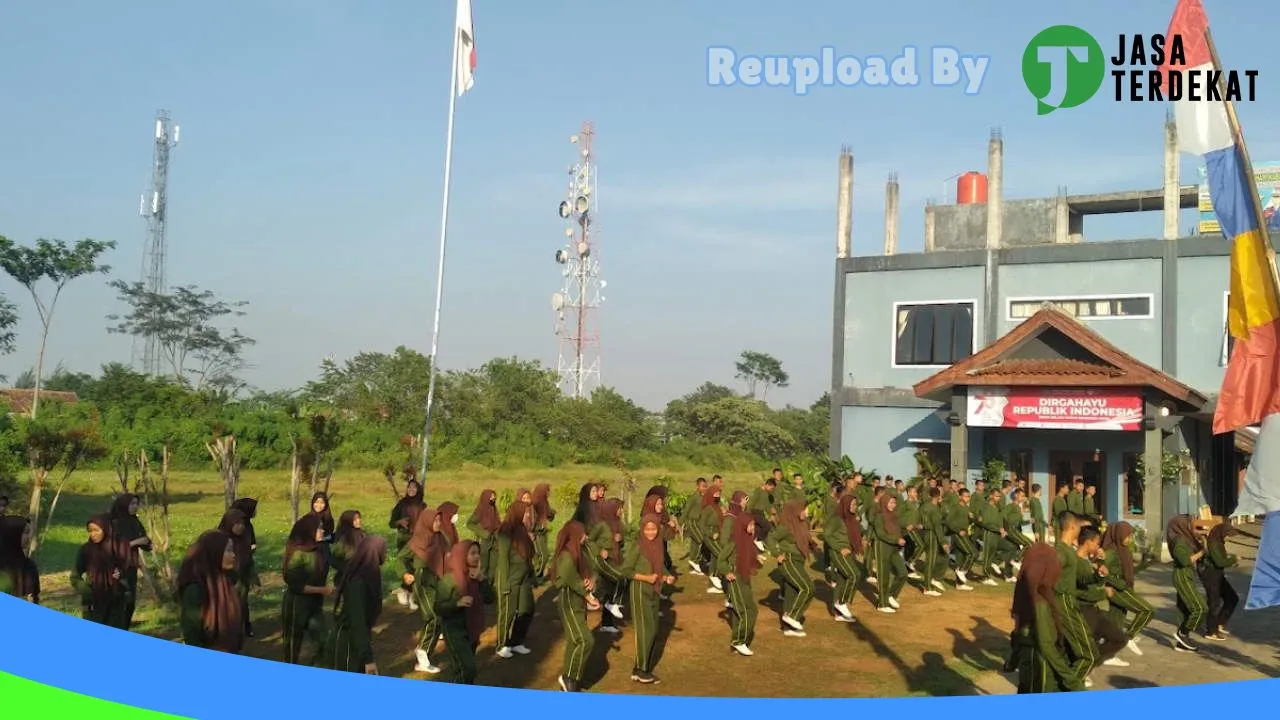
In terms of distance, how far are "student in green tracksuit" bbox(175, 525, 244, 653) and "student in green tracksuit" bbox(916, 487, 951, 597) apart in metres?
10.4

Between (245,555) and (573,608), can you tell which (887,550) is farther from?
(245,555)

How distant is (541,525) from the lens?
1434 cm

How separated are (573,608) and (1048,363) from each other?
14.7m

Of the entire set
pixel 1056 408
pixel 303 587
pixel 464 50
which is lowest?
pixel 303 587

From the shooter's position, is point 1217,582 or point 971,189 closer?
point 1217,582

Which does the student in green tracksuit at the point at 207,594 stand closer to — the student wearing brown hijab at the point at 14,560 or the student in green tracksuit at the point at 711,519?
the student wearing brown hijab at the point at 14,560

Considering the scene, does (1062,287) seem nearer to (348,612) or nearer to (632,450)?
(348,612)

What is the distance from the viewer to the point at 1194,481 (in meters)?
23.4

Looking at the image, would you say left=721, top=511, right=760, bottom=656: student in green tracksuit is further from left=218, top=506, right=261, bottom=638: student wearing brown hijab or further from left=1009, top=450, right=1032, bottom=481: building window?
left=1009, top=450, right=1032, bottom=481: building window

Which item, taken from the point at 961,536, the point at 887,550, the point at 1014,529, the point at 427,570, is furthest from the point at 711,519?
the point at 427,570

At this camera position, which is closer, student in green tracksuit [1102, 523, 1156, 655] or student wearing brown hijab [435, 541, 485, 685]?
student wearing brown hijab [435, 541, 485, 685]

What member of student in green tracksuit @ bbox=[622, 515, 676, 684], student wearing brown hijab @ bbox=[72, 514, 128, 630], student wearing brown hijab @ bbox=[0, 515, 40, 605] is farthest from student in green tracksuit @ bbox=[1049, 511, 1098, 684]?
student wearing brown hijab @ bbox=[0, 515, 40, 605]

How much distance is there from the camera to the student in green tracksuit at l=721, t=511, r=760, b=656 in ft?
36.3

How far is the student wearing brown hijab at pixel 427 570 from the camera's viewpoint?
32.2 ft
